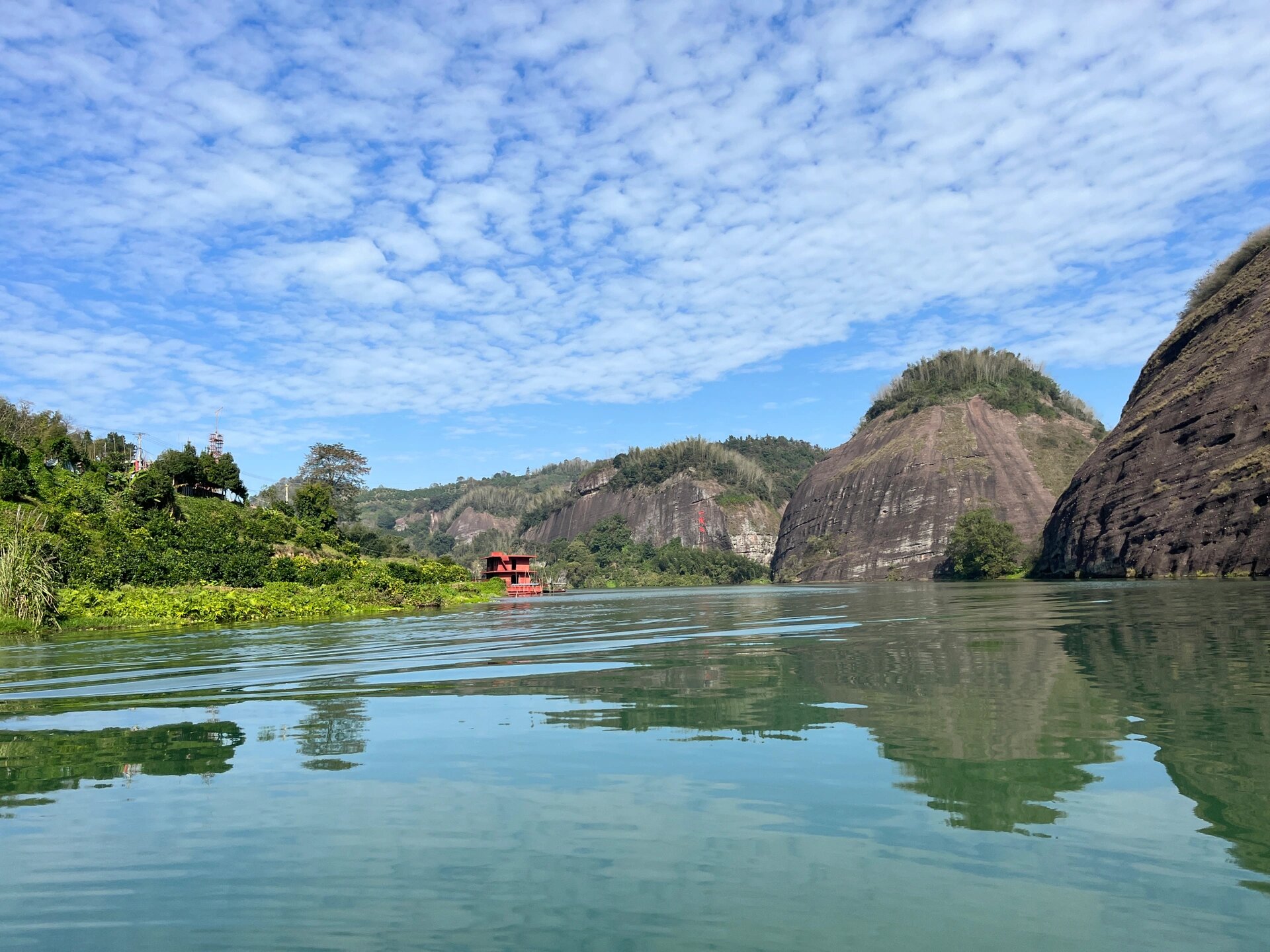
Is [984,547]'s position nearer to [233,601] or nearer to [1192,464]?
[1192,464]

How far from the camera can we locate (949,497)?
12100 centimetres

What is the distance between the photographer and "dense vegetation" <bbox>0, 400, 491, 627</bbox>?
2950cm

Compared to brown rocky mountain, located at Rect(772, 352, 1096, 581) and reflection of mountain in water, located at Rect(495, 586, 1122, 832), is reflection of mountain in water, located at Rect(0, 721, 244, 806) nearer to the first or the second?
reflection of mountain in water, located at Rect(495, 586, 1122, 832)

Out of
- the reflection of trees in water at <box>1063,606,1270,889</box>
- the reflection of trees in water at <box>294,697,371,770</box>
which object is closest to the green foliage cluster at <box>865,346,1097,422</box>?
the reflection of trees in water at <box>1063,606,1270,889</box>

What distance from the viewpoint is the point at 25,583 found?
82.7 ft

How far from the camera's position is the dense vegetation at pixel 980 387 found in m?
141

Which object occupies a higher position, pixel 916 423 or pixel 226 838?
pixel 916 423

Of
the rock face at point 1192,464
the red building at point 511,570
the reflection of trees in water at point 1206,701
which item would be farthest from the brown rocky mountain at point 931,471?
the reflection of trees in water at point 1206,701

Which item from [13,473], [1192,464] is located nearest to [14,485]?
[13,473]

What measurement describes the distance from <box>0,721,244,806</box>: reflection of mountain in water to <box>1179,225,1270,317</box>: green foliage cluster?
93611 mm

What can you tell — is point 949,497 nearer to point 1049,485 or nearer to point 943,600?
point 1049,485

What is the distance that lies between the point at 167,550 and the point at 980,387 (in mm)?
136819

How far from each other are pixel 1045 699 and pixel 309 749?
25.4 ft

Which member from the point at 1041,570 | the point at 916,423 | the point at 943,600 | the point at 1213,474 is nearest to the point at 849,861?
the point at 943,600
